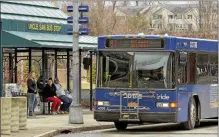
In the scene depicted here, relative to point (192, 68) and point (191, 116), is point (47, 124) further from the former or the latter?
point (192, 68)

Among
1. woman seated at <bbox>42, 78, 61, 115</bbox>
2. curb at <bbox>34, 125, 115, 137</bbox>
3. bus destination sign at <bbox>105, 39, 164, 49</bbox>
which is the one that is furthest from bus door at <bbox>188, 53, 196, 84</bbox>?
woman seated at <bbox>42, 78, 61, 115</bbox>

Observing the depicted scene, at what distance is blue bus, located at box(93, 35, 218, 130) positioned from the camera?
1994 cm

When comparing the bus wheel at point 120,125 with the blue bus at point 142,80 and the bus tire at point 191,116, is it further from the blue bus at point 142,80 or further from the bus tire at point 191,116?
the bus tire at point 191,116

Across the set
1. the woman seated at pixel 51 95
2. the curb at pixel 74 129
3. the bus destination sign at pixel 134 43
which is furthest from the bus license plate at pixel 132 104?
the woman seated at pixel 51 95

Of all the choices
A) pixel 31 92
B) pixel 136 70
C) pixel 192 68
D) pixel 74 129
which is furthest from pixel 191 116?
pixel 31 92

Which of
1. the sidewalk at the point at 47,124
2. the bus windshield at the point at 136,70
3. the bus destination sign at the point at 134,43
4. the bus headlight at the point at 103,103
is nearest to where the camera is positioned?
the sidewalk at the point at 47,124

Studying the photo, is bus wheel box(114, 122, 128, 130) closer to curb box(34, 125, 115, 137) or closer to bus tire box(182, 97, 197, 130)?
curb box(34, 125, 115, 137)

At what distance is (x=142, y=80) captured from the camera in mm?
20016

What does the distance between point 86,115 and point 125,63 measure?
6.94m

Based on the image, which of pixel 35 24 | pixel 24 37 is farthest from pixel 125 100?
pixel 35 24

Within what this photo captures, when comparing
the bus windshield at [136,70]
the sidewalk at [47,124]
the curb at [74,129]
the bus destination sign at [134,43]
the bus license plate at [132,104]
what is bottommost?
the curb at [74,129]

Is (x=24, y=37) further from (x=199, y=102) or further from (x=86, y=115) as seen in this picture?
(x=199, y=102)

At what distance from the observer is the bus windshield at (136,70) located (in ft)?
65.3

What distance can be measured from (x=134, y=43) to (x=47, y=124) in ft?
13.2
